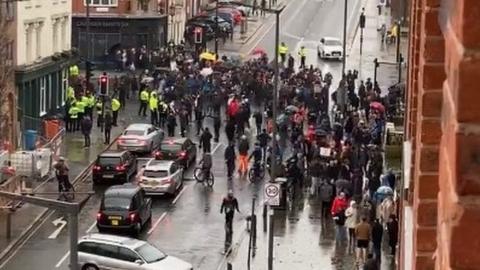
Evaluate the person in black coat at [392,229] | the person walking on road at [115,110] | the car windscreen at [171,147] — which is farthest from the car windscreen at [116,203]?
the person walking on road at [115,110]

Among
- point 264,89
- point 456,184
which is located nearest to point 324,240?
point 264,89

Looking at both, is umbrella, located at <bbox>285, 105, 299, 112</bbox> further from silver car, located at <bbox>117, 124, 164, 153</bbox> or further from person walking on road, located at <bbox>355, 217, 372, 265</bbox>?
person walking on road, located at <bbox>355, 217, 372, 265</bbox>

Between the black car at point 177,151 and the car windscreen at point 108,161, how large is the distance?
107 inches

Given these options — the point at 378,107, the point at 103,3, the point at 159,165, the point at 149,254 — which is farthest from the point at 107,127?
the point at 103,3

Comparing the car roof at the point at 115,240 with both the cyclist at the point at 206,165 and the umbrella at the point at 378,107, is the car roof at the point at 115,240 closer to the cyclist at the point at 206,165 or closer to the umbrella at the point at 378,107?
the cyclist at the point at 206,165

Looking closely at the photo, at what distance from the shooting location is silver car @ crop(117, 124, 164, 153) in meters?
45.6

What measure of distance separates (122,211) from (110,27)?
3791cm

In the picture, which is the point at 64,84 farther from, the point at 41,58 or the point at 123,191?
the point at 123,191

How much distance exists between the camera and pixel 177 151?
141ft

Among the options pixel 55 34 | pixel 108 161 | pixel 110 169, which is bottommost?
pixel 110 169

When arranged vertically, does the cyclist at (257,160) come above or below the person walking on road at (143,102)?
below

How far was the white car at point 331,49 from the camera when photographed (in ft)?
249

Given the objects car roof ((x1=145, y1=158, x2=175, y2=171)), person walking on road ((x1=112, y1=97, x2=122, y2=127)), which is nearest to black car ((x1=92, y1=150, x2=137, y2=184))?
car roof ((x1=145, y1=158, x2=175, y2=171))

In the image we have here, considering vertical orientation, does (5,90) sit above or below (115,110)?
above
